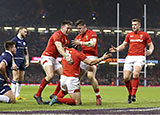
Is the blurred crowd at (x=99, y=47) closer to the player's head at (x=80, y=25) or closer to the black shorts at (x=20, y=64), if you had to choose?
the black shorts at (x=20, y=64)

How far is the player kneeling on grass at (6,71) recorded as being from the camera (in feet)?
23.0

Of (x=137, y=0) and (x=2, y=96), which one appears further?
(x=137, y=0)

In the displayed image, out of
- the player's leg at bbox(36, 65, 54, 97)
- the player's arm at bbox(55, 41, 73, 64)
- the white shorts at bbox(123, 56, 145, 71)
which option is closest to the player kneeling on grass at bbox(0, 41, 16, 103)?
the player's leg at bbox(36, 65, 54, 97)

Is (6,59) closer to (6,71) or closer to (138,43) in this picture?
(6,71)

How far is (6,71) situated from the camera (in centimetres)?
726

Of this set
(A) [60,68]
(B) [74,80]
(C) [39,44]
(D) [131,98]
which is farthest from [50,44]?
(C) [39,44]

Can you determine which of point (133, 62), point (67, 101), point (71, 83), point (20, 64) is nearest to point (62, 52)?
point (71, 83)

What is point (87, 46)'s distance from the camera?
7336 millimetres

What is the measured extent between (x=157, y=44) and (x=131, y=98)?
32306mm

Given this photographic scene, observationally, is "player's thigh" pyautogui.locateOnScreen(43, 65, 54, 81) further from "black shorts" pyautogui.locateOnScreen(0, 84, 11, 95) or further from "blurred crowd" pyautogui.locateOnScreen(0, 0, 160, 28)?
"blurred crowd" pyautogui.locateOnScreen(0, 0, 160, 28)

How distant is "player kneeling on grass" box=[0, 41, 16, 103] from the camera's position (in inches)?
276

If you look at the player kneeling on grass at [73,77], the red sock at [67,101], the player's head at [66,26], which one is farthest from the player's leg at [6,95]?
the player's head at [66,26]

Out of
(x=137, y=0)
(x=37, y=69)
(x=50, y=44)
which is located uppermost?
(x=137, y=0)

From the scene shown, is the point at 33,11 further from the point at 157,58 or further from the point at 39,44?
the point at 157,58
